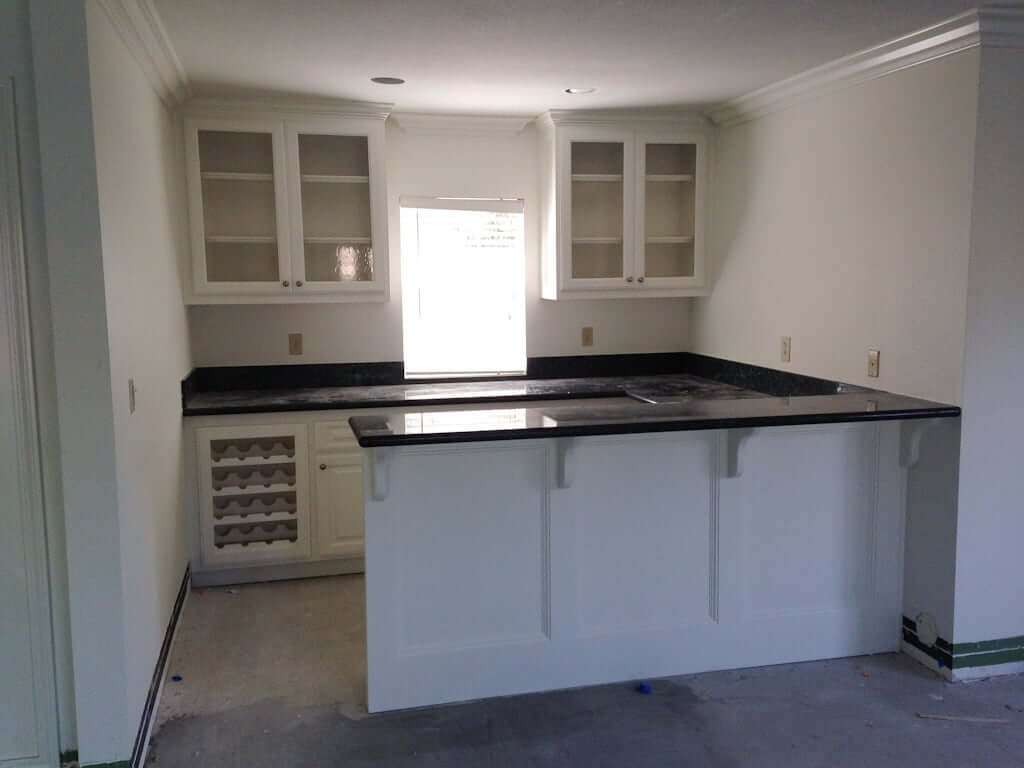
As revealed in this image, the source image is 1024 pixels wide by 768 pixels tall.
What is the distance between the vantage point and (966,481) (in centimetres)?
289

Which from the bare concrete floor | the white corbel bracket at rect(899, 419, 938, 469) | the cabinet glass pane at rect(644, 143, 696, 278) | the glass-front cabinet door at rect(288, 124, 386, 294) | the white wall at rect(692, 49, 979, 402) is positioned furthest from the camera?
the cabinet glass pane at rect(644, 143, 696, 278)

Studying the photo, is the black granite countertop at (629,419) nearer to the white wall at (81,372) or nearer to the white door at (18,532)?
the white wall at (81,372)

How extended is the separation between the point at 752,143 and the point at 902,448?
169 cm

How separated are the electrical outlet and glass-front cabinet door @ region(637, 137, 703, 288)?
1372mm

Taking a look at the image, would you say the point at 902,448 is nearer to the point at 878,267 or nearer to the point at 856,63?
the point at 878,267

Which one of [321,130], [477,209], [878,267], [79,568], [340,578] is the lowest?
[340,578]

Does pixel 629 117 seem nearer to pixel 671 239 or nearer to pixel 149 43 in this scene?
pixel 671 239

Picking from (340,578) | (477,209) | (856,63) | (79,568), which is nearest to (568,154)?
(477,209)

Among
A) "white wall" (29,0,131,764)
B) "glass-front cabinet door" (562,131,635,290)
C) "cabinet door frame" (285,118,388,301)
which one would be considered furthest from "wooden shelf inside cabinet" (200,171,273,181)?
"white wall" (29,0,131,764)

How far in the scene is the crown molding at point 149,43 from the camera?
98.7 inches

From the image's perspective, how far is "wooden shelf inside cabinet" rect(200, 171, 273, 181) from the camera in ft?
13.0

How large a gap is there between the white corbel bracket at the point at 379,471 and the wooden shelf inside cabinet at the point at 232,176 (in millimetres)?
1932

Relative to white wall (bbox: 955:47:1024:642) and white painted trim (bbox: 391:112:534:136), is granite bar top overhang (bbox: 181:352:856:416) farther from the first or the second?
white painted trim (bbox: 391:112:534:136)

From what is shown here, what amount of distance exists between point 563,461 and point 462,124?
2.28 m
